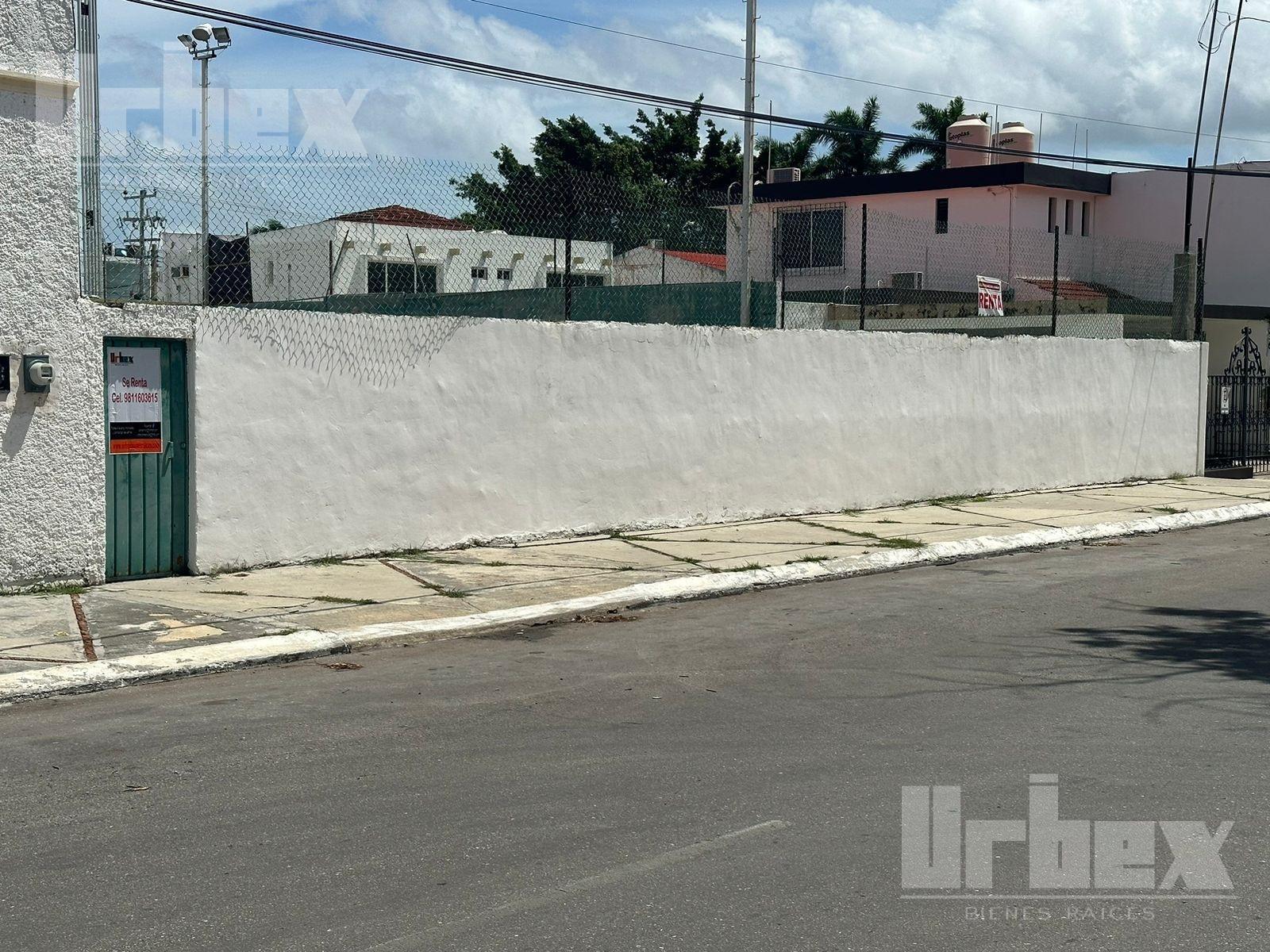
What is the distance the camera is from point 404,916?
425 centimetres

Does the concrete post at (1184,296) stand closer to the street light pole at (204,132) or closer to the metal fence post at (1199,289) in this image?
the metal fence post at (1199,289)

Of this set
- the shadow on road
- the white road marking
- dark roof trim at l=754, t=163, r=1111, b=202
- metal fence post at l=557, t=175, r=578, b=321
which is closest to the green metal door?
metal fence post at l=557, t=175, r=578, b=321

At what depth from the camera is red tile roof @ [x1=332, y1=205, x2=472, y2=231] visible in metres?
11.6

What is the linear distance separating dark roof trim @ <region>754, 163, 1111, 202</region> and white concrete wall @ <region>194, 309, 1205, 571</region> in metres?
14.8

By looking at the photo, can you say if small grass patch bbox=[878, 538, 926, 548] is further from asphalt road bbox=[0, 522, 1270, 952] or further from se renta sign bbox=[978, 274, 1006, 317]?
se renta sign bbox=[978, 274, 1006, 317]

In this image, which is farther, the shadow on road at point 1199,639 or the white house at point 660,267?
the white house at point 660,267

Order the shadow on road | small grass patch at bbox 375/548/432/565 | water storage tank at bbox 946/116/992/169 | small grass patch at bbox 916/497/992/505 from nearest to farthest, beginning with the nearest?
the shadow on road → small grass patch at bbox 375/548/432/565 → small grass patch at bbox 916/497/992/505 → water storage tank at bbox 946/116/992/169

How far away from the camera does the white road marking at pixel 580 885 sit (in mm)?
4066

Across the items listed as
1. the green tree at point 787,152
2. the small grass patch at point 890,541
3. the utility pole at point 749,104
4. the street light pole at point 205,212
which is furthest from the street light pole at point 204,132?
the green tree at point 787,152

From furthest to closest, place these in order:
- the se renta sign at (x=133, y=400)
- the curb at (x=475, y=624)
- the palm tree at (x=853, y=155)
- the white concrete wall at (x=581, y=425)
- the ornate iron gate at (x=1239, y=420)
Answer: the palm tree at (x=853, y=155) → the ornate iron gate at (x=1239, y=420) → the white concrete wall at (x=581, y=425) → the se renta sign at (x=133, y=400) → the curb at (x=475, y=624)

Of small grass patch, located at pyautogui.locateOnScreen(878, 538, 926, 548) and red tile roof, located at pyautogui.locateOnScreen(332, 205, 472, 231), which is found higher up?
red tile roof, located at pyautogui.locateOnScreen(332, 205, 472, 231)

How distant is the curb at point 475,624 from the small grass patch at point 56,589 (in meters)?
2.31

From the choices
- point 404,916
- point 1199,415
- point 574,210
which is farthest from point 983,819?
point 1199,415

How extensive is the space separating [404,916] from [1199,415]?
780 inches
